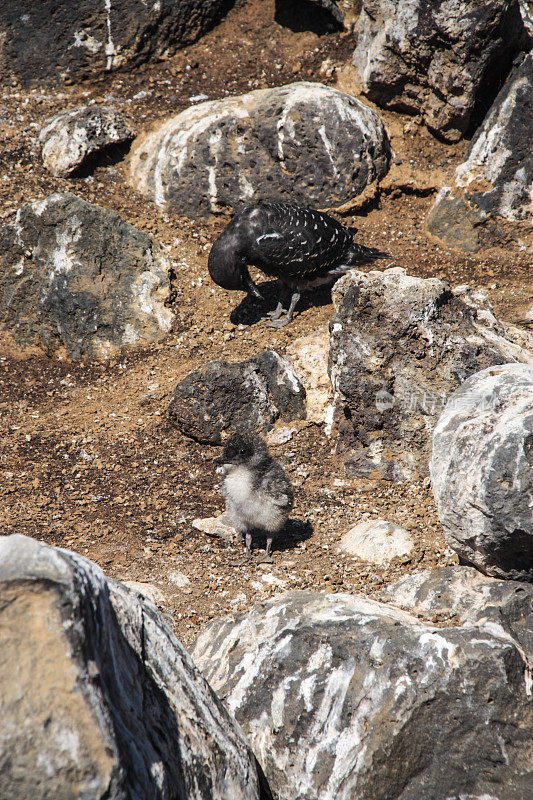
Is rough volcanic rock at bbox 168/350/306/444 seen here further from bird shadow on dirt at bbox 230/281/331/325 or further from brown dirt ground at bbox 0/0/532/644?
bird shadow on dirt at bbox 230/281/331/325

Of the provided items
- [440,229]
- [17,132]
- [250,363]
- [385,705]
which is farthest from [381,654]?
[17,132]

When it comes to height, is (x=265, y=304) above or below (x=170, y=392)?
above

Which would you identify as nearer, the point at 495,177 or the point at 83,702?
the point at 83,702

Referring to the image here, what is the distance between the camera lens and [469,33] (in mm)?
8234

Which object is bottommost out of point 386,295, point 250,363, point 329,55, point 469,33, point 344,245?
point 250,363

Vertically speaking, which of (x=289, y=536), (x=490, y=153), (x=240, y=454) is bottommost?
(x=289, y=536)

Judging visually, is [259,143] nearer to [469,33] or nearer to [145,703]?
[469,33]

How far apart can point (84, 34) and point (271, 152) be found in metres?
4.01

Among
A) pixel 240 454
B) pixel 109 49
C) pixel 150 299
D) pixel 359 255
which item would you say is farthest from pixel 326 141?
pixel 240 454

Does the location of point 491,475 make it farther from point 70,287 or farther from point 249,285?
point 70,287

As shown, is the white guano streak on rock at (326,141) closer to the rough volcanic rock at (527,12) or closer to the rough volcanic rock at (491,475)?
the rough volcanic rock at (527,12)

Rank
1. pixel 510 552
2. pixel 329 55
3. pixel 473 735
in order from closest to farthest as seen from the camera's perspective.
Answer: pixel 473 735 → pixel 510 552 → pixel 329 55

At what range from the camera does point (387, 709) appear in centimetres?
274

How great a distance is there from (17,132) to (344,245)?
544 centimetres
